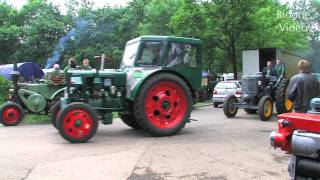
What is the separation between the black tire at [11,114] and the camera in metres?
14.9

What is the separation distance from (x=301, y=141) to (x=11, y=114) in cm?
1128

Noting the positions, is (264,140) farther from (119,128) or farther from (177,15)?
(177,15)

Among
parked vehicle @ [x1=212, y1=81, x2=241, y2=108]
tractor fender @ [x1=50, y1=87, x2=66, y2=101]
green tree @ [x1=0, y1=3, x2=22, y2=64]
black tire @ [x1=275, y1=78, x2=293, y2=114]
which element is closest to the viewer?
tractor fender @ [x1=50, y1=87, x2=66, y2=101]

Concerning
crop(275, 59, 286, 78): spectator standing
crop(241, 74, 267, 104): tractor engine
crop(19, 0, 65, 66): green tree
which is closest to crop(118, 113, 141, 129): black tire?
crop(241, 74, 267, 104): tractor engine

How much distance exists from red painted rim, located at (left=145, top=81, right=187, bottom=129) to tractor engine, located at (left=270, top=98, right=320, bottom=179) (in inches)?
243

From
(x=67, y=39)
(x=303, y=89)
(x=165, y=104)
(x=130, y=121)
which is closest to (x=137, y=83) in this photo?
(x=165, y=104)

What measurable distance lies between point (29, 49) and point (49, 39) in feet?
6.50

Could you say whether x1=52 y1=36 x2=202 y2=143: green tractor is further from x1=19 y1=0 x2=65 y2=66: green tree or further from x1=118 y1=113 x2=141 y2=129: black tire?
x1=19 y1=0 x2=65 y2=66: green tree

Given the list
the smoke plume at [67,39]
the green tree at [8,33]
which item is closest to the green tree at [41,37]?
the smoke plume at [67,39]

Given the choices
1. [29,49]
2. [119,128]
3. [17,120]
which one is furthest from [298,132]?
[29,49]

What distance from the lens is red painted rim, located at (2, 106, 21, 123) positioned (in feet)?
49.0

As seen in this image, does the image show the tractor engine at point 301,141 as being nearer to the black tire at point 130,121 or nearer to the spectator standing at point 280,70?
the black tire at point 130,121

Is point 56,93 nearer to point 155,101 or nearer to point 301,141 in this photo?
point 155,101

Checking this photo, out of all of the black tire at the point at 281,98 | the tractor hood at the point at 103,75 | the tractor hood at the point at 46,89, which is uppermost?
the tractor hood at the point at 103,75
